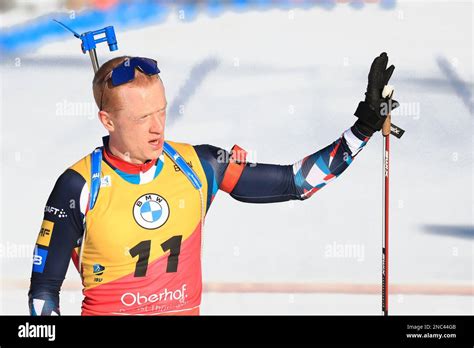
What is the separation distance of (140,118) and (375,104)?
1.10 meters

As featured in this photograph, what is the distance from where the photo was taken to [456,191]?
8.69 meters

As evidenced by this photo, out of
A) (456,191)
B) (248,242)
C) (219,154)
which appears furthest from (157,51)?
(219,154)

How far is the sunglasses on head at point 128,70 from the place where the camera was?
14.9 ft

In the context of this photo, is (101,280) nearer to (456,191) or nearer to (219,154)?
(219,154)

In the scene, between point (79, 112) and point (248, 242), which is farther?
point (79, 112)

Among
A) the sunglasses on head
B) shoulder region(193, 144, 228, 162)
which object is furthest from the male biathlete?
shoulder region(193, 144, 228, 162)

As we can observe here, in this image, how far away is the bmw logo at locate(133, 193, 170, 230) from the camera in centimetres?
460

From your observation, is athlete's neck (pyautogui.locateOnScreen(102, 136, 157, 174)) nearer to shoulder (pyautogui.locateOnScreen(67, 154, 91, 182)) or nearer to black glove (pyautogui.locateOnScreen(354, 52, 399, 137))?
shoulder (pyautogui.locateOnScreen(67, 154, 91, 182))

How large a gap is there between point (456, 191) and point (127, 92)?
15.7 ft

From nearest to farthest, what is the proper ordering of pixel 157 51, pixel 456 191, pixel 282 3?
pixel 456 191 < pixel 157 51 < pixel 282 3

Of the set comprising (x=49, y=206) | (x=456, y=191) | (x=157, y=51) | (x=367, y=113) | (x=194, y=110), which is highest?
(x=157, y=51)

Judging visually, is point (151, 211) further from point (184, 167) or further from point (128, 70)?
point (128, 70)

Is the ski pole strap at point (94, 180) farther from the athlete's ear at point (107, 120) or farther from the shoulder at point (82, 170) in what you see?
the athlete's ear at point (107, 120)

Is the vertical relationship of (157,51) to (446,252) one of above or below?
above
